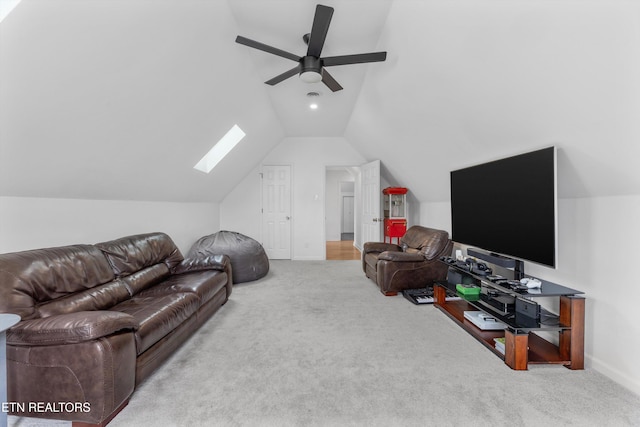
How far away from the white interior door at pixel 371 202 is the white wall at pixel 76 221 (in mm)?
3608

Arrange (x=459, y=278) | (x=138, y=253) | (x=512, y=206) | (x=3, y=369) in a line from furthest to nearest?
(x=459, y=278) → (x=138, y=253) → (x=512, y=206) → (x=3, y=369)

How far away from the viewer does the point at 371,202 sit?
5.71 meters

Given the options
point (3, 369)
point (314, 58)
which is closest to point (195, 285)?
point (3, 369)

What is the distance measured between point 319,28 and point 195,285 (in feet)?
8.44

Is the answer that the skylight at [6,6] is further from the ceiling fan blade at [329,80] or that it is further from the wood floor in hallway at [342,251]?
the wood floor in hallway at [342,251]

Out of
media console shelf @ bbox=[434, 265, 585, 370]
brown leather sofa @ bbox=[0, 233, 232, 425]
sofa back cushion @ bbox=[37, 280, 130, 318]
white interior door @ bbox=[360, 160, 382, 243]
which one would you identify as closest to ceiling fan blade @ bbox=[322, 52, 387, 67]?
media console shelf @ bbox=[434, 265, 585, 370]

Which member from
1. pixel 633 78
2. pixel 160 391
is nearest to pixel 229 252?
pixel 160 391

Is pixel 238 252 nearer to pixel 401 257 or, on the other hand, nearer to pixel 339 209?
pixel 401 257

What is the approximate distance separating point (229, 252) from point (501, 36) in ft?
13.9

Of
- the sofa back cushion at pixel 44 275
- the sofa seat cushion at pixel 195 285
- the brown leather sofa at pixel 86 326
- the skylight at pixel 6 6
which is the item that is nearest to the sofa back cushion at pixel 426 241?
the sofa seat cushion at pixel 195 285

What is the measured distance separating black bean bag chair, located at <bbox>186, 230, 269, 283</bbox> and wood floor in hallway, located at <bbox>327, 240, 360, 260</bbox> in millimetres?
2356

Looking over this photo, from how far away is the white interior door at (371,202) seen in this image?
5.54 meters

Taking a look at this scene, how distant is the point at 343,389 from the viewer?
186 centimetres

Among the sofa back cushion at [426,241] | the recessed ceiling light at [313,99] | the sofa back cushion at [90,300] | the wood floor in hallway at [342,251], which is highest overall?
the recessed ceiling light at [313,99]
